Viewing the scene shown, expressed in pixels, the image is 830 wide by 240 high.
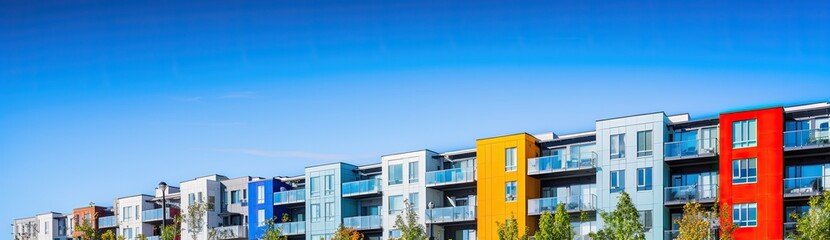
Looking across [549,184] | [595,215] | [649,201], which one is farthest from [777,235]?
[549,184]

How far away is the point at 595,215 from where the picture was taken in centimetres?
6438

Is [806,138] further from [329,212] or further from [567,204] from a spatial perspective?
[329,212]

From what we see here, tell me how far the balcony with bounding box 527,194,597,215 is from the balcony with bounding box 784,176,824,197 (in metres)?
12.5

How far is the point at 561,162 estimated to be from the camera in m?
65.6

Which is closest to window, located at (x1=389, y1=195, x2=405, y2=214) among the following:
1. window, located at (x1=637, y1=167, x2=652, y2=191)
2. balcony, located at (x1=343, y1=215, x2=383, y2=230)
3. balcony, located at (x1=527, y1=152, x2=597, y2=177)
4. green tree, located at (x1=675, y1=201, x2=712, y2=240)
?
balcony, located at (x1=343, y1=215, x2=383, y2=230)

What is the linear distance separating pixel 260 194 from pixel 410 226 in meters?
23.0

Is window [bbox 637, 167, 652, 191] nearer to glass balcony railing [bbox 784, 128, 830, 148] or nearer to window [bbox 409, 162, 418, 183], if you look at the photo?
glass balcony railing [bbox 784, 128, 830, 148]

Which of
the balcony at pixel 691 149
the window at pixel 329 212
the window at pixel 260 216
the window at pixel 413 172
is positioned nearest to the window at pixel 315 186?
the window at pixel 329 212

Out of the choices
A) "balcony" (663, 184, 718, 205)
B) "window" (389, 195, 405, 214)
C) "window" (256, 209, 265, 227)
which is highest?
"balcony" (663, 184, 718, 205)

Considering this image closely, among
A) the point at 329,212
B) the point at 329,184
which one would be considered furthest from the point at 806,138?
the point at 329,184

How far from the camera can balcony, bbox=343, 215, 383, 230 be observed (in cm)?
7556

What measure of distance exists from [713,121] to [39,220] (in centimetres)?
8491

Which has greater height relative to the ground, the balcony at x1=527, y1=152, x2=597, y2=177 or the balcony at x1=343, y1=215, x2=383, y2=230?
the balcony at x1=527, y1=152, x2=597, y2=177

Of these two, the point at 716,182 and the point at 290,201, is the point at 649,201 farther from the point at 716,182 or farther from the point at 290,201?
the point at 290,201
